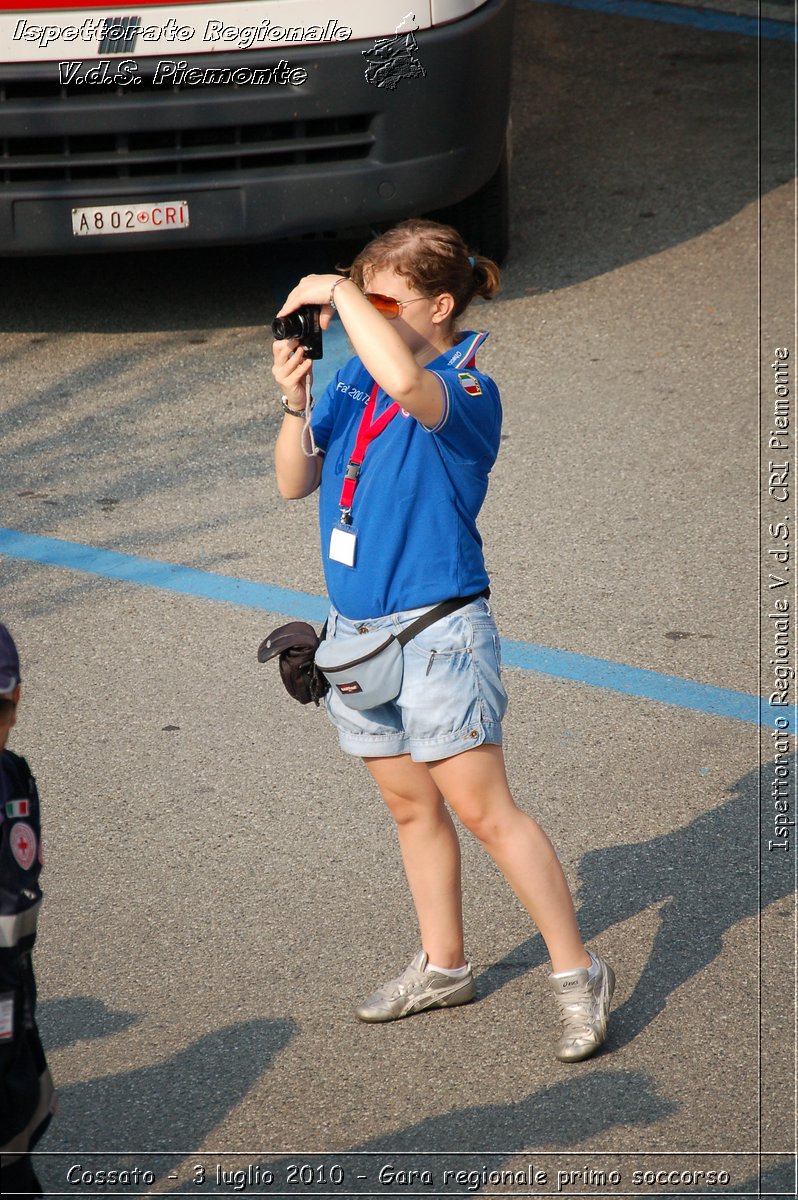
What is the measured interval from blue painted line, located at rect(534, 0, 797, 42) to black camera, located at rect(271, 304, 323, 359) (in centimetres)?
862

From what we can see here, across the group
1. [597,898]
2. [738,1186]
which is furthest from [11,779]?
[597,898]

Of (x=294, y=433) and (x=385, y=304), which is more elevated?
(x=385, y=304)

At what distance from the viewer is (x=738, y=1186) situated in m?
2.63

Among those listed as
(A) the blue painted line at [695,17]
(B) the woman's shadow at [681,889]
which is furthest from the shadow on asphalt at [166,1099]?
(A) the blue painted line at [695,17]

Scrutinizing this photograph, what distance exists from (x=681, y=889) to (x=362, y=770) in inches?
34.8

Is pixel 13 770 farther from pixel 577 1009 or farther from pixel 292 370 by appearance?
pixel 577 1009

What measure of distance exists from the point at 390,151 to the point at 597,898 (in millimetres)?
3652

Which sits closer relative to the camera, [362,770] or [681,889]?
[681,889]

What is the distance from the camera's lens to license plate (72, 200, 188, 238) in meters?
6.01

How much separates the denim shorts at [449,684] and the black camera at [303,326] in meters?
0.53

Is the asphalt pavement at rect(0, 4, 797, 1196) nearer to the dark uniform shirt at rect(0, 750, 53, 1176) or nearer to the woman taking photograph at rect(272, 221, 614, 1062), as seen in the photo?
the woman taking photograph at rect(272, 221, 614, 1062)

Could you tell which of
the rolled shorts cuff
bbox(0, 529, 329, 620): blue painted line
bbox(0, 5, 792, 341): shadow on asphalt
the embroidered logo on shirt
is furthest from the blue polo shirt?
bbox(0, 5, 792, 341): shadow on asphalt

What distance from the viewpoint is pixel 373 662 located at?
2.80 m

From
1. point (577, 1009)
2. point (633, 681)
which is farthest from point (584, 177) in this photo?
point (577, 1009)
